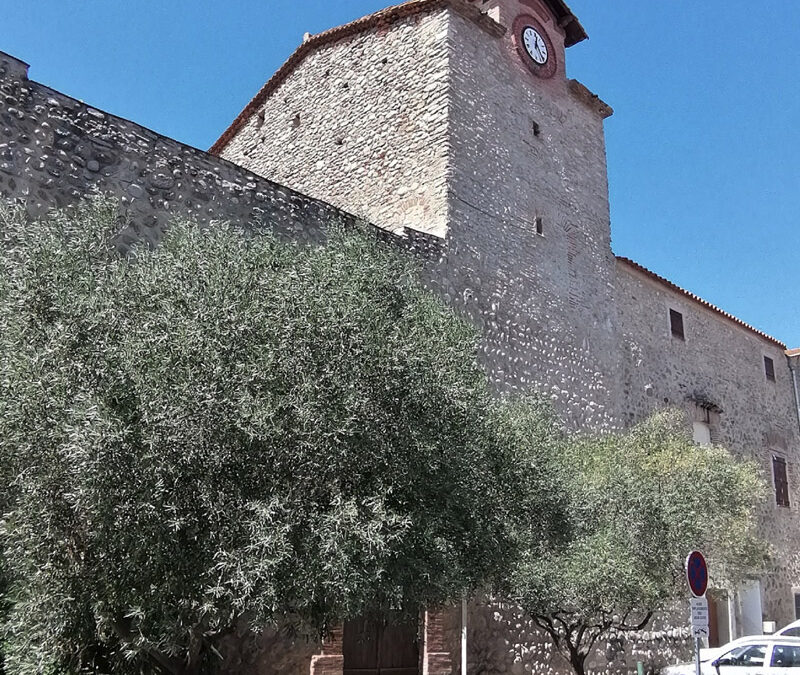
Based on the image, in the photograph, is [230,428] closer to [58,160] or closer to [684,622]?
[58,160]

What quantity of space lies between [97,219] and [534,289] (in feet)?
29.7

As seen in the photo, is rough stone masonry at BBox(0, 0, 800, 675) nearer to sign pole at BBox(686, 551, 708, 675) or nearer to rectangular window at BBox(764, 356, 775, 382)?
sign pole at BBox(686, 551, 708, 675)

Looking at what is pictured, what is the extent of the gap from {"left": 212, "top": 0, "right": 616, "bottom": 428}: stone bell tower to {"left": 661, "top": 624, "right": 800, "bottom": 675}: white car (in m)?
4.62

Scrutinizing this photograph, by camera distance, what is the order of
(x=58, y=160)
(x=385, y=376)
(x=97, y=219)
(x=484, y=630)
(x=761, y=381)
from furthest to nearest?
(x=761, y=381)
(x=484, y=630)
(x=58, y=160)
(x=97, y=219)
(x=385, y=376)

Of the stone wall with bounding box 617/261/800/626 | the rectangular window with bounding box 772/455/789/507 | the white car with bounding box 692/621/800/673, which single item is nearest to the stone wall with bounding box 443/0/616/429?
the stone wall with bounding box 617/261/800/626

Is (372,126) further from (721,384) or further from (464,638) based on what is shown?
(721,384)

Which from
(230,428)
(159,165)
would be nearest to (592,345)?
(159,165)

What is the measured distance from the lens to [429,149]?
13.2 meters

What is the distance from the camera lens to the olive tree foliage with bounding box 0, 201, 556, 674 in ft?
16.3

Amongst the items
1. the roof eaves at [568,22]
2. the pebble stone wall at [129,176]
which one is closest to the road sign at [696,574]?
the pebble stone wall at [129,176]

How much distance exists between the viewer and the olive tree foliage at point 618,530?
862cm

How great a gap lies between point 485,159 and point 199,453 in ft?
32.3

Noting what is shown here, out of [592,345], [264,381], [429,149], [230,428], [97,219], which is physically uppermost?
[429,149]

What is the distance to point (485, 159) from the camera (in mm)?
13672
